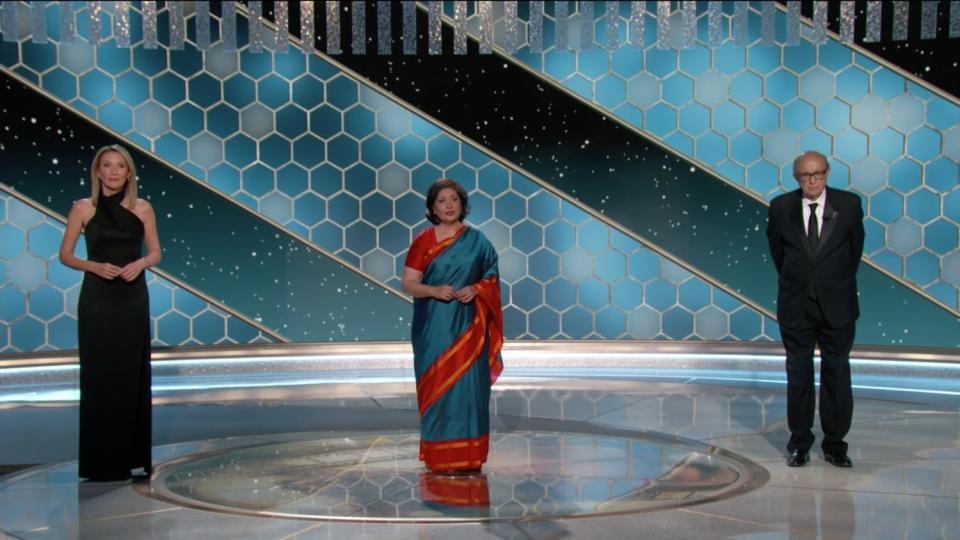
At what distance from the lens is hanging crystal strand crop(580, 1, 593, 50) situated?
21.5 ft

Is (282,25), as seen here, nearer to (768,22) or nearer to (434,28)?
(434,28)

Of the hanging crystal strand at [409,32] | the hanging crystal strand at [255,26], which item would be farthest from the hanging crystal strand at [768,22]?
the hanging crystal strand at [255,26]

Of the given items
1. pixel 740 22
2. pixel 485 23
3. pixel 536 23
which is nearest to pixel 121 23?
pixel 485 23

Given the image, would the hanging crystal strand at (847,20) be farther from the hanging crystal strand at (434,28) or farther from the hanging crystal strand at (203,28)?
the hanging crystal strand at (203,28)

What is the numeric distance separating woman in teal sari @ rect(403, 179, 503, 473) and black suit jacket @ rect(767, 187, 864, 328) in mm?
954

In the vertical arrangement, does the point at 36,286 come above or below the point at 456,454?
above

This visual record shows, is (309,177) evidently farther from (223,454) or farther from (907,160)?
(907,160)

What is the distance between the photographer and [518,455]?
4203 millimetres

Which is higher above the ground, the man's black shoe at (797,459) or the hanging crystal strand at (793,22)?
the hanging crystal strand at (793,22)

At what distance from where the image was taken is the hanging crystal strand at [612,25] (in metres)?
6.58

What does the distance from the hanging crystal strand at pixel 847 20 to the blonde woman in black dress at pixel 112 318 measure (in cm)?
396

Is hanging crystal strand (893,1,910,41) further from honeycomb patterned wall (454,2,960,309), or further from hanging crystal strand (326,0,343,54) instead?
hanging crystal strand (326,0,343,54)

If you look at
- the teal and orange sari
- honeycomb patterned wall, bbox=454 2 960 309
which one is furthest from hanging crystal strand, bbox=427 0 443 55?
the teal and orange sari

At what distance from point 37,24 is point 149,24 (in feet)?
1.80
